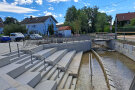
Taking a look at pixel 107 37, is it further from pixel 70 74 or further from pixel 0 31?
pixel 0 31

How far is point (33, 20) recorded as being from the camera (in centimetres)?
3500

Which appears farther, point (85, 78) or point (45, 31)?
point (45, 31)

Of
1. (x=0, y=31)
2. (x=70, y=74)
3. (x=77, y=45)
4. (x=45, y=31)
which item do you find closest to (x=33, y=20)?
(x=45, y=31)

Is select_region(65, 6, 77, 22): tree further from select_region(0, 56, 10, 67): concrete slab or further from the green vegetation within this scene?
select_region(0, 56, 10, 67): concrete slab

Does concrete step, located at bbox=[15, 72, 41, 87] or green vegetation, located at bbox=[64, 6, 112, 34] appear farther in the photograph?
green vegetation, located at bbox=[64, 6, 112, 34]

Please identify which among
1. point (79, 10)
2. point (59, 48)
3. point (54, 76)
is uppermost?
point (79, 10)

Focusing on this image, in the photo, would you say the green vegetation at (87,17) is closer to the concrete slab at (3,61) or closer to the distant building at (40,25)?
the distant building at (40,25)

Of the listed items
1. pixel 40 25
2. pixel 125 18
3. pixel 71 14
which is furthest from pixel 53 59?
pixel 71 14

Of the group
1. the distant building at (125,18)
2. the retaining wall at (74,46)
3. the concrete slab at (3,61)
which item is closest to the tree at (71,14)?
the distant building at (125,18)

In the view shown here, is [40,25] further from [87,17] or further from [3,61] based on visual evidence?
[3,61]

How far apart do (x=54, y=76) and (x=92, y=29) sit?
46.9 m

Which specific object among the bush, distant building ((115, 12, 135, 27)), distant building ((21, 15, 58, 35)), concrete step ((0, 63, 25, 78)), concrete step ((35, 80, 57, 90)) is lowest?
concrete step ((35, 80, 57, 90))

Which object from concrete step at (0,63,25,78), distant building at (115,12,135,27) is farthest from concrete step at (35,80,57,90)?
distant building at (115,12,135,27)

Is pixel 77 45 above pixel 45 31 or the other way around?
the other way around
